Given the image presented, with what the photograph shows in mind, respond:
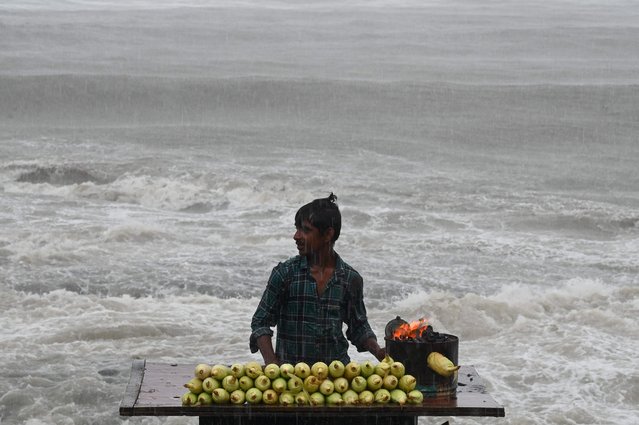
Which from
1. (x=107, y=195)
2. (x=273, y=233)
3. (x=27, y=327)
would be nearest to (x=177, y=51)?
(x=107, y=195)

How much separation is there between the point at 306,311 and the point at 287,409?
0.63m

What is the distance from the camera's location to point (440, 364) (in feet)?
15.1

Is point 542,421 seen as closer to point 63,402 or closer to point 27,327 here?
point 63,402

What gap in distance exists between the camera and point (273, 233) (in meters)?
18.0

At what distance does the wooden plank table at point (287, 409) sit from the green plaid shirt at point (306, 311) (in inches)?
15.6

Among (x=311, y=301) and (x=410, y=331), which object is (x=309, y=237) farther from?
(x=410, y=331)

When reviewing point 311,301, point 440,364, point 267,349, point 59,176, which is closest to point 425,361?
point 440,364

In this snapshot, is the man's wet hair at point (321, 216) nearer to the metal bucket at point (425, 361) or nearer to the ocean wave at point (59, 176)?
the metal bucket at point (425, 361)

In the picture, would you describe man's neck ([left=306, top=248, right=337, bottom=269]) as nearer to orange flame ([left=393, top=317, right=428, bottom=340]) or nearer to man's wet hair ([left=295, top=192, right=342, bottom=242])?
man's wet hair ([left=295, top=192, right=342, bottom=242])

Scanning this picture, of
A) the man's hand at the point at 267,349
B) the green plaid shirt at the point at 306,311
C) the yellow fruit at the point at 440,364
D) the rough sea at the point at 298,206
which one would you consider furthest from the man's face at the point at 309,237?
the rough sea at the point at 298,206

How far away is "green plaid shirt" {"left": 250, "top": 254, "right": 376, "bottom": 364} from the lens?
16.4 feet

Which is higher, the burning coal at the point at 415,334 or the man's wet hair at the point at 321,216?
the man's wet hair at the point at 321,216

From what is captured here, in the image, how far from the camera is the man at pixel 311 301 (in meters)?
5.00

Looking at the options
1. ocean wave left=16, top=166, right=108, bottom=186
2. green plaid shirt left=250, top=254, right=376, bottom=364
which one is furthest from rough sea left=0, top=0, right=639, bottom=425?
green plaid shirt left=250, top=254, right=376, bottom=364
